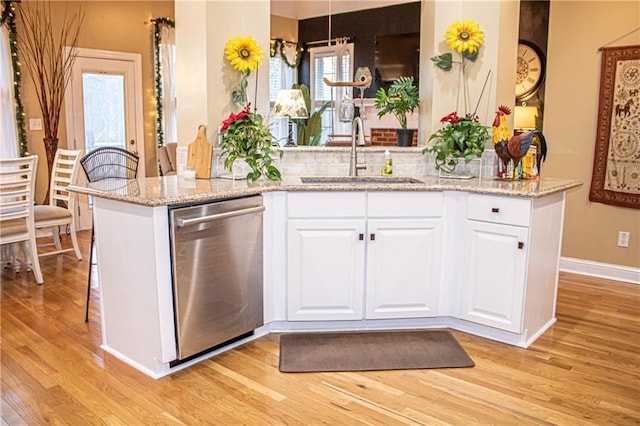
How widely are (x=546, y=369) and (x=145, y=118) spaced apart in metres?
5.43

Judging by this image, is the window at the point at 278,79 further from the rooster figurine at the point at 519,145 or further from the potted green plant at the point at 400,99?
the rooster figurine at the point at 519,145

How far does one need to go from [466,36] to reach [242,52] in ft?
4.56

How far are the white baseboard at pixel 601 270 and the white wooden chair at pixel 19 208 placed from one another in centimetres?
429

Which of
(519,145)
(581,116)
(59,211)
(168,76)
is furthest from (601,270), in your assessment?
(168,76)

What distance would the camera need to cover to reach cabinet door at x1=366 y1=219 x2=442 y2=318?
314 centimetres

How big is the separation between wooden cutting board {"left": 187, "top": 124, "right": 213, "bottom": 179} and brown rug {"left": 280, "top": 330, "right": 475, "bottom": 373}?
1.12 m

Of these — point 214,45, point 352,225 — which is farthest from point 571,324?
point 214,45

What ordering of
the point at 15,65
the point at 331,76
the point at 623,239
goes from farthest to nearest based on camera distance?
the point at 331,76 < the point at 15,65 < the point at 623,239

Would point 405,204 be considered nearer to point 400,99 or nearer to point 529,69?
point 400,99

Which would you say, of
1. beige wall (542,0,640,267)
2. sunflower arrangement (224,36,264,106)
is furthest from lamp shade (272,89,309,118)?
beige wall (542,0,640,267)

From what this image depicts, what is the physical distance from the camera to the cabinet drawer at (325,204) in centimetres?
306

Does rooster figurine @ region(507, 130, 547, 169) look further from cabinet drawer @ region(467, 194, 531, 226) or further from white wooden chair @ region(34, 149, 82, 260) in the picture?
white wooden chair @ region(34, 149, 82, 260)

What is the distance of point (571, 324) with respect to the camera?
3432mm

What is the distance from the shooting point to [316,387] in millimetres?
2580
